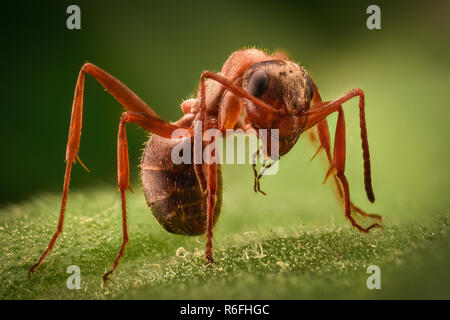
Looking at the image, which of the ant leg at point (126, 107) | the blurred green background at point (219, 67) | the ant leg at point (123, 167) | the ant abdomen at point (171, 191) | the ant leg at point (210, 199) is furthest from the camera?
the blurred green background at point (219, 67)

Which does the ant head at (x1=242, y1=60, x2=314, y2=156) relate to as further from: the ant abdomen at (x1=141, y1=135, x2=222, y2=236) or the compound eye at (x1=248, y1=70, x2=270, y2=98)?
the ant abdomen at (x1=141, y1=135, x2=222, y2=236)

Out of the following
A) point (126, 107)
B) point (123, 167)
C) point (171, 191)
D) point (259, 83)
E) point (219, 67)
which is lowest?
point (171, 191)

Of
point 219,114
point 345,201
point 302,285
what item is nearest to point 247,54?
point 219,114

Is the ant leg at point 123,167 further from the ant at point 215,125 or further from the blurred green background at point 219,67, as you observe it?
the blurred green background at point 219,67

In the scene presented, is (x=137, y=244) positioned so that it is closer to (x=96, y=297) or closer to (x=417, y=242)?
(x=96, y=297)

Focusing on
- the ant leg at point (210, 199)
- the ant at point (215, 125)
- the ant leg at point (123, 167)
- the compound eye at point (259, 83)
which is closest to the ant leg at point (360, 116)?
the ant at point (215, 125)

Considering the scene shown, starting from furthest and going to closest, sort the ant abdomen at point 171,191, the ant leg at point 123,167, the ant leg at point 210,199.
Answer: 1. the ant abdomen at point 171,191
2. the ant leg at point 123,167
3. the ant leg at point 210,199

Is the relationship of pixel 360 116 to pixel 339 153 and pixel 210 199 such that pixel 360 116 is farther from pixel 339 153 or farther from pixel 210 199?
pixel 210 199

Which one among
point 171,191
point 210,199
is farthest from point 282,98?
point 171,191
